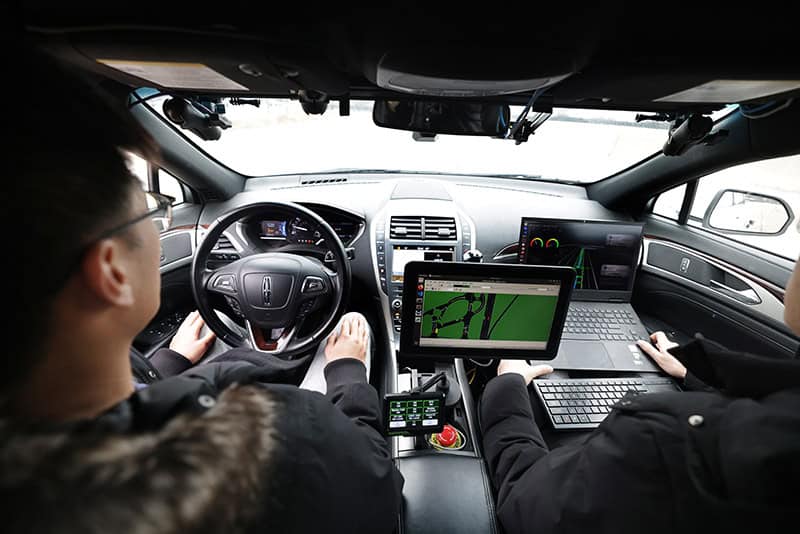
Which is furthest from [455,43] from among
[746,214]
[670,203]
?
[746,214]

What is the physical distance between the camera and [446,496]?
1.07m

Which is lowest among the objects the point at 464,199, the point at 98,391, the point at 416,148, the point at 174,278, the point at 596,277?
the point at 174,278

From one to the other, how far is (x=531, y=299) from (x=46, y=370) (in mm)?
1213

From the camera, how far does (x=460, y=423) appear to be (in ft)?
4.36

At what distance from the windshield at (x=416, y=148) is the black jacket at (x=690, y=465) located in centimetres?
202

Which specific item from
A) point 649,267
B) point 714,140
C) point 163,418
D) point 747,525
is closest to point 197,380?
point 163,418

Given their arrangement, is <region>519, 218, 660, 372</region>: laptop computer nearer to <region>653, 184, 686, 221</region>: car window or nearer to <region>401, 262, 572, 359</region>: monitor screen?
<region>401, 262, 572, 359</region>: monitor screen

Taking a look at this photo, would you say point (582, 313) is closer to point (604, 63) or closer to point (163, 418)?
point (604, 63)

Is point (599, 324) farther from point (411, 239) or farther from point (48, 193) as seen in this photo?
→ point (48, 193)

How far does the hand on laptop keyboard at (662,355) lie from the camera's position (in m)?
1.65

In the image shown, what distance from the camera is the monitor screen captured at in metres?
1.24

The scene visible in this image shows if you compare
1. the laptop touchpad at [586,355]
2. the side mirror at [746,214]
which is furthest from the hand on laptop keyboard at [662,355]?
the side mirror at [746,214]

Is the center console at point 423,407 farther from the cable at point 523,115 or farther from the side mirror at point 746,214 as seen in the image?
the side mirror at point 746,214

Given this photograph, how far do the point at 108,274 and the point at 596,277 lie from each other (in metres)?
2.04
